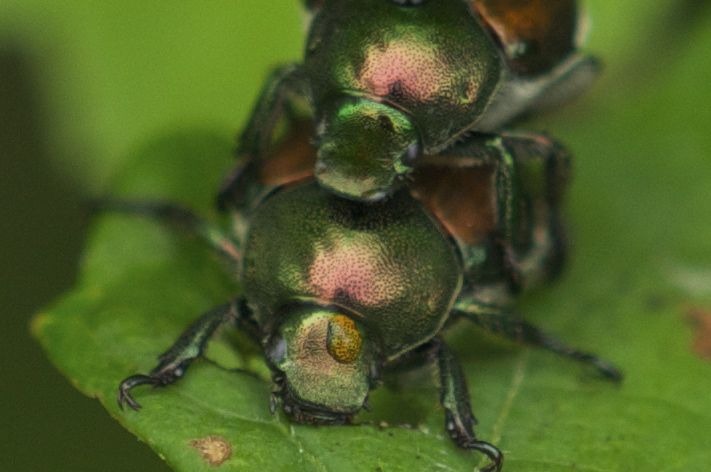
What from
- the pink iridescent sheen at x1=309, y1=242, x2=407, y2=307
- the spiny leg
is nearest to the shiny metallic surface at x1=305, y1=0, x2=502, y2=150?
the pink iridescent sheen at x1=309, y1=242, x2=407, y2=307

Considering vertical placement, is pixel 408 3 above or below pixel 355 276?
above

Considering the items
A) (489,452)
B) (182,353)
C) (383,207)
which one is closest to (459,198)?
(383,207)

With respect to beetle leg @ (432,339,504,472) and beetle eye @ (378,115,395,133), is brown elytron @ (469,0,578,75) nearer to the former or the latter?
beetle eye @ (378,115,395,133)

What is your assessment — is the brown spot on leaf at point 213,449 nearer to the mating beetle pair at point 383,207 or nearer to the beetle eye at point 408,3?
the mating beetle pair at point 383,207

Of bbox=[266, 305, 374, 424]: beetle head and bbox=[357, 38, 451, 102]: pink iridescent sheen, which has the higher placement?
bbox=[357, 38, 451, 102]: pink iridescent sheen

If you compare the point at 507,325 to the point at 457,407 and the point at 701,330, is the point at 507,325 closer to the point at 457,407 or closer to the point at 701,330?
the point at 457,407

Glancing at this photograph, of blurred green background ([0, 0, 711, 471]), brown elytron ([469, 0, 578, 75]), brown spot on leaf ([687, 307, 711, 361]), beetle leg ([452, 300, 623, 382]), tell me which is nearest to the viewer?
beetle leg ([452, 300, 623, 382])

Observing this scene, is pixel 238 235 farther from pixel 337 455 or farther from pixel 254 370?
pixel 337 455
